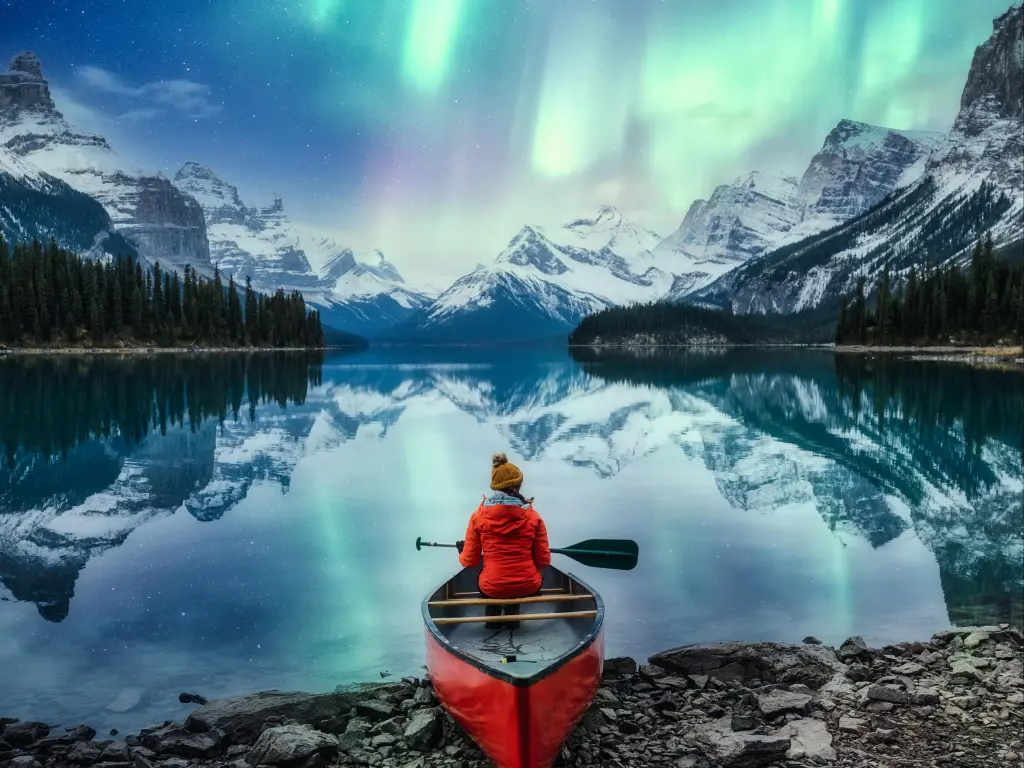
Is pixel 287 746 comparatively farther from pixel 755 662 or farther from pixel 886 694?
A: pixel 886 694

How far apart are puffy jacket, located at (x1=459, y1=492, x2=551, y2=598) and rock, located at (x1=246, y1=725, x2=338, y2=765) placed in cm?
301

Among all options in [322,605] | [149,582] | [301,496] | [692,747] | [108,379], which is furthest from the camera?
[108,379]

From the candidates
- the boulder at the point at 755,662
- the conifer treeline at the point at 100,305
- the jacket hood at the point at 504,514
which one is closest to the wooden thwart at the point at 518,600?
the jacket hood at the point at 504,514

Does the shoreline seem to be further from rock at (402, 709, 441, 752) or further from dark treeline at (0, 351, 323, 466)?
rock at (402, 709, 441, 752)

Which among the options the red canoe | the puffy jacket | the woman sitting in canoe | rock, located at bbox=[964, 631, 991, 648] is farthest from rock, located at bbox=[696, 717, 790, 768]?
rock, located at bbox=[964, 631, 991, 648]

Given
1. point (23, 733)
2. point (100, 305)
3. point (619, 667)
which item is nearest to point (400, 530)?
point (619, 667)

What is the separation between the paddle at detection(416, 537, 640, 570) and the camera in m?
14.5

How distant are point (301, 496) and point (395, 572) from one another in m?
10.4

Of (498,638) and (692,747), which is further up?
(498,638)

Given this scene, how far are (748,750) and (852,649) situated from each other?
4.41 metres

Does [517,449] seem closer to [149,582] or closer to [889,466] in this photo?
[889,466]

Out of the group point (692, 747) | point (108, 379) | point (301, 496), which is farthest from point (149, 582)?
point (108, 379)

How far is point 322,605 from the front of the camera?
658 inches

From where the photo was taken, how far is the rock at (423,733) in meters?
10.8
